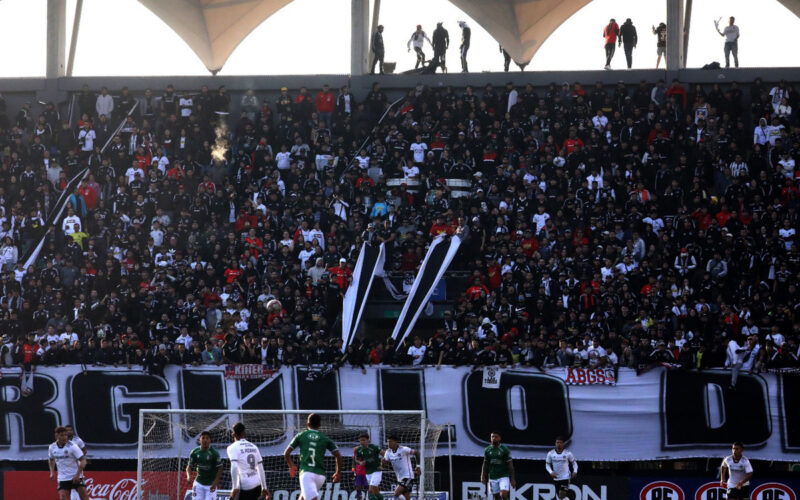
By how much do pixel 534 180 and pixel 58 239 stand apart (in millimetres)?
11999

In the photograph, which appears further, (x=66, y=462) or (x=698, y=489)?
(x=698, y=489)

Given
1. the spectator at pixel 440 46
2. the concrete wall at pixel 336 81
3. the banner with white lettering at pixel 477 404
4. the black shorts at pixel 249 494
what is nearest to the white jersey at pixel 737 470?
the banner with white lettering at pixel 477 404

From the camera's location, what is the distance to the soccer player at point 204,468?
1755 cm

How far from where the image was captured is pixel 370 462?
66.2ft

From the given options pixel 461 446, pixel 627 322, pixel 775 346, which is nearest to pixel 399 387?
pixel 461 446

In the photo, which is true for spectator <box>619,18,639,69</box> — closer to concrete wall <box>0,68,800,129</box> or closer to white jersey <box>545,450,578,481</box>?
concrete wall <box>0,68,800,129</box>

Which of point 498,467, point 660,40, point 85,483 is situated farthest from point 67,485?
point 660,40

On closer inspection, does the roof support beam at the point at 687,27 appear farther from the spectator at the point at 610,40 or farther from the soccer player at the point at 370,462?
the soccer player at the point at 370,462

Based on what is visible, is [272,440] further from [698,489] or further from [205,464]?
[698,489]

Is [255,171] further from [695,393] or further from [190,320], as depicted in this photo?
[695,393]

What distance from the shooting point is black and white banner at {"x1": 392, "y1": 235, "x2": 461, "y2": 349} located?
86.5 feet

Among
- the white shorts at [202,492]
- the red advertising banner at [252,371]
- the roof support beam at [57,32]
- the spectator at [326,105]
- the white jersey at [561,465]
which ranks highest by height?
the roof support beam at [57,32]

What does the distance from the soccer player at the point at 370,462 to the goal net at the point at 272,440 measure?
2.89ft

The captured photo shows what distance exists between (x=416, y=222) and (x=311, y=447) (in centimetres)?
1278
